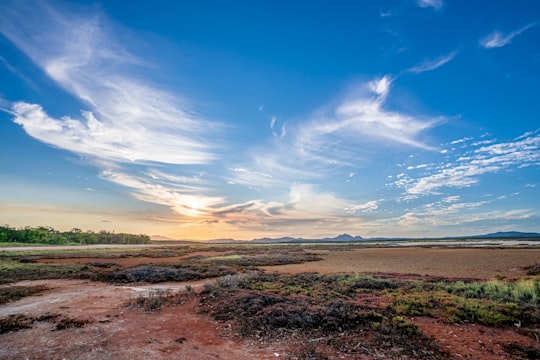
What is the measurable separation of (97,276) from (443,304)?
72.7ft

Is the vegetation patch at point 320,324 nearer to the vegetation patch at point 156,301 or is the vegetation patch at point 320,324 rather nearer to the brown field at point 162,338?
the brown field at point 162,338

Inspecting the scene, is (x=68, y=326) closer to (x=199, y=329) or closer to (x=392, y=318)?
(x=199, y=329)

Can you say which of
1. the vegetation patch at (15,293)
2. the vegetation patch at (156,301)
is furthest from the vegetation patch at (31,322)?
the vegetation patch at (15,293)

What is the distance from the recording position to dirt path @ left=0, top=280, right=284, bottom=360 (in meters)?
7.38

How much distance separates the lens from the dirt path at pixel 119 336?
24.2ft

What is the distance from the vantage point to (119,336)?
859 centimetres

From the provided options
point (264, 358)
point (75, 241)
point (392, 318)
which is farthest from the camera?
point (75, 241)

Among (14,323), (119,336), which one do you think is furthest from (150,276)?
(119,336)

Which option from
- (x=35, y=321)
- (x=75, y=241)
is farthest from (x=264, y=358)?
(x=75, y=241)

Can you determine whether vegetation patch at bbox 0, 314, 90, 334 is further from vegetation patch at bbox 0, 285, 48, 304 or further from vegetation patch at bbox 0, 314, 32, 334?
vegetation patch at bbox 0, 285, 48, 304

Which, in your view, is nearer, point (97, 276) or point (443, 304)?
point (443, 304)

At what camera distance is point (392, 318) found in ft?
32.6

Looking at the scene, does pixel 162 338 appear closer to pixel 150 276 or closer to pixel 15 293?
pixel 15 293

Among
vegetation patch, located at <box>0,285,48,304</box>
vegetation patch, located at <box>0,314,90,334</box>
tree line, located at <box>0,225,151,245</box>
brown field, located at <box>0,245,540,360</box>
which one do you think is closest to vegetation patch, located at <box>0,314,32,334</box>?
vegetation patch, located at <box>0,314,90,334</box>
